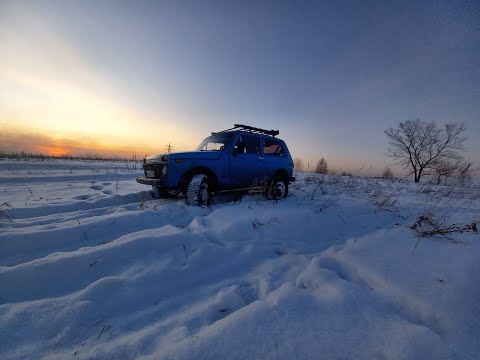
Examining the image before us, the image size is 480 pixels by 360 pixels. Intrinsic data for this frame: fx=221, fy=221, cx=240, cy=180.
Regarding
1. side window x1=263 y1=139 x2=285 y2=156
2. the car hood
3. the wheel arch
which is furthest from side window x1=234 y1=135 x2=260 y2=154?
the wheel arch

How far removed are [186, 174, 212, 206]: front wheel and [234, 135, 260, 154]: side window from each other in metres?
1.29

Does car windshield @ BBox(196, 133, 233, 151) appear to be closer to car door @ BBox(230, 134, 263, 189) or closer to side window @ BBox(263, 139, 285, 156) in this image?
car door @ BBox(230, 134, 263, 189)

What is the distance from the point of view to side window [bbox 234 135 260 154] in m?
5.86

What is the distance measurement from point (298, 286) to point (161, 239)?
5.05 ft

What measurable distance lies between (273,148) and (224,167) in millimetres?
2094

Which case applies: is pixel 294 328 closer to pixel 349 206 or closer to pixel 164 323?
pixel 164 323

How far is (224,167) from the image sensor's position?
5555mm

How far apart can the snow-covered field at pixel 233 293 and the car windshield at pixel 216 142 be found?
9.89ft

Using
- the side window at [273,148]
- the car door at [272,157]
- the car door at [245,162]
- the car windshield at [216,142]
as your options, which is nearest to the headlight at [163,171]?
the car windshield at [216,142]

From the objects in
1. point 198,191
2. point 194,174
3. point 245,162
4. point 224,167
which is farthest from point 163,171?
point 245,162

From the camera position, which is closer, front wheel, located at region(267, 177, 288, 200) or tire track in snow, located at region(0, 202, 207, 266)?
tire track in snow, located at region(0, 202, 207, 266)

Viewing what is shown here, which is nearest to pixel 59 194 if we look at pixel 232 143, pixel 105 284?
pixel 232 143

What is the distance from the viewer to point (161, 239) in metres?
2.51

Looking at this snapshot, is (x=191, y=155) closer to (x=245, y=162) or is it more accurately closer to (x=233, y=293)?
(x=245, y=162)
